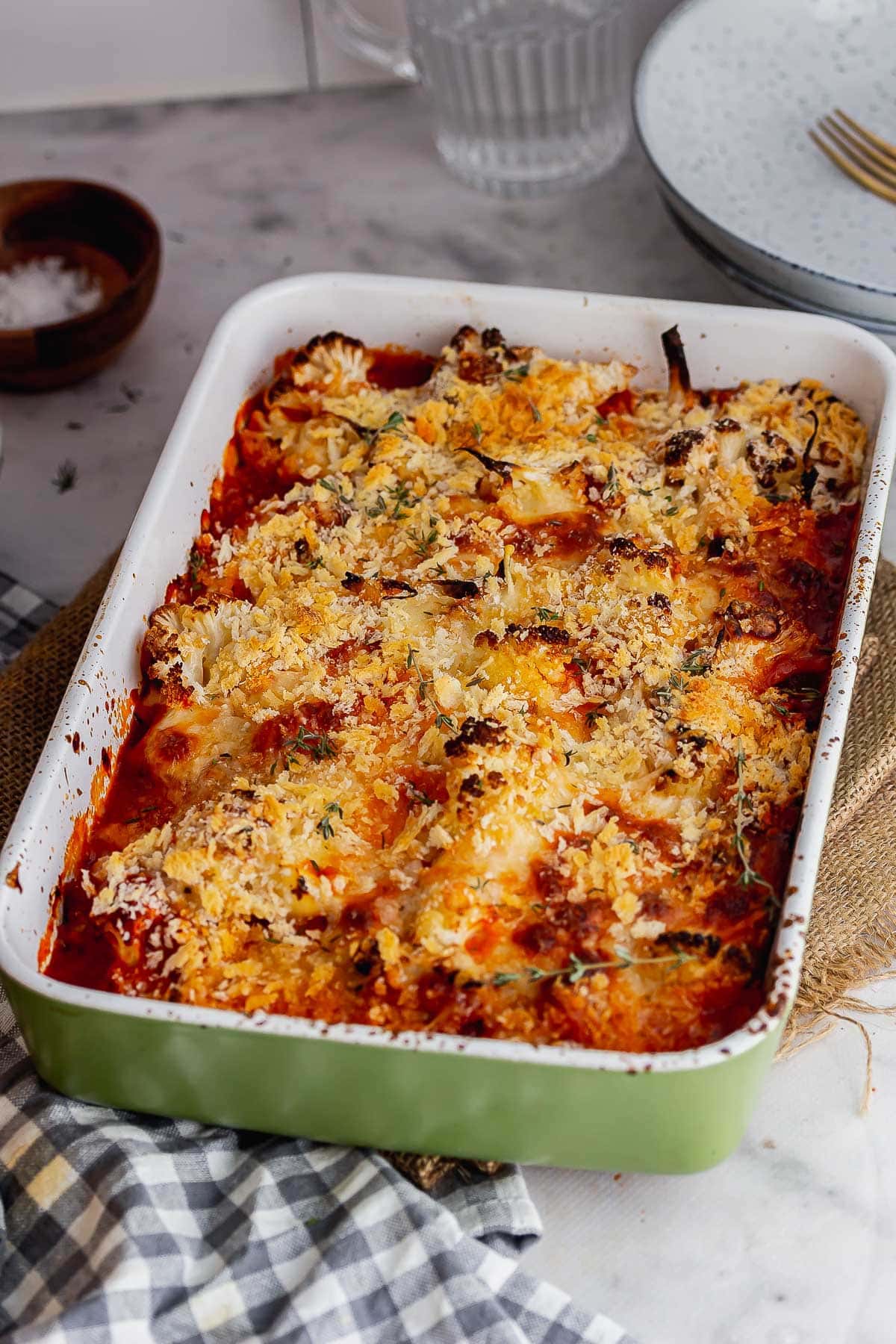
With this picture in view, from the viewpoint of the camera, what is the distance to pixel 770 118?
3324mm

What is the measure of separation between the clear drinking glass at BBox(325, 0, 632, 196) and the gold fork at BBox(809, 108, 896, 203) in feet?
1.75

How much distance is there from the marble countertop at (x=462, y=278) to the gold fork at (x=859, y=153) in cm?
36

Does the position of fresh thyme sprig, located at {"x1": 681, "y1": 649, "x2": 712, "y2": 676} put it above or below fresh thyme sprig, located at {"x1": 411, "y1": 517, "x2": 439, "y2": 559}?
below

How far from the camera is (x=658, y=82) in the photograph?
10.7 feet

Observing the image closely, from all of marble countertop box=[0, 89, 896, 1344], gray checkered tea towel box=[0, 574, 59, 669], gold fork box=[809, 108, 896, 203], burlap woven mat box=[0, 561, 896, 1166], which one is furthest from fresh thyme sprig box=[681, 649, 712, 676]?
gold fork box=[809, 108, 896, 203]

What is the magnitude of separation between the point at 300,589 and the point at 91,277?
51.9 inches

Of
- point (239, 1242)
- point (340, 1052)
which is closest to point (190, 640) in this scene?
point (340, 1052)

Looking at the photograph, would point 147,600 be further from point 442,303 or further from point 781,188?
point 781,188

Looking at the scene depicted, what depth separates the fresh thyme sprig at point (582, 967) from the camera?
1.83m

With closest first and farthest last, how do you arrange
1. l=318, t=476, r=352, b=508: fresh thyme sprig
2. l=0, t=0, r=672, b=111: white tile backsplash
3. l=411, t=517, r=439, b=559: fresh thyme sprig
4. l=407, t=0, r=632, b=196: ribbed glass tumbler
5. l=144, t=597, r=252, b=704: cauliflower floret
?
l=144, t=597, r=252, b=704: cauliflower floret, l=411, t=517, r=439, b=559: fresh thyme sprig, l=318, t=476, r=352, b=508: fresh thyme sprig, l=407, t=0, r=632, b=196: ribbed glass tumbler, l=0, t=0, r=672, b=111: white tile backsplash

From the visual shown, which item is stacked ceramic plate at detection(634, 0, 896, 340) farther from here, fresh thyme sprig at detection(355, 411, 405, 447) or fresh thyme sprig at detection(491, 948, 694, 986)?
fresh thyme sprig at detection(491, 948, 694, 986)

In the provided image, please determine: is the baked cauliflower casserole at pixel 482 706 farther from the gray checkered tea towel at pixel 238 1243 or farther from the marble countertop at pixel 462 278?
the marble countertop at pixel 462 278

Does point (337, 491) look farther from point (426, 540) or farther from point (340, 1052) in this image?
point (340, 1052)

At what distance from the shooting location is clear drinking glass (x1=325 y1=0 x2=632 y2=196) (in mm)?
3326
